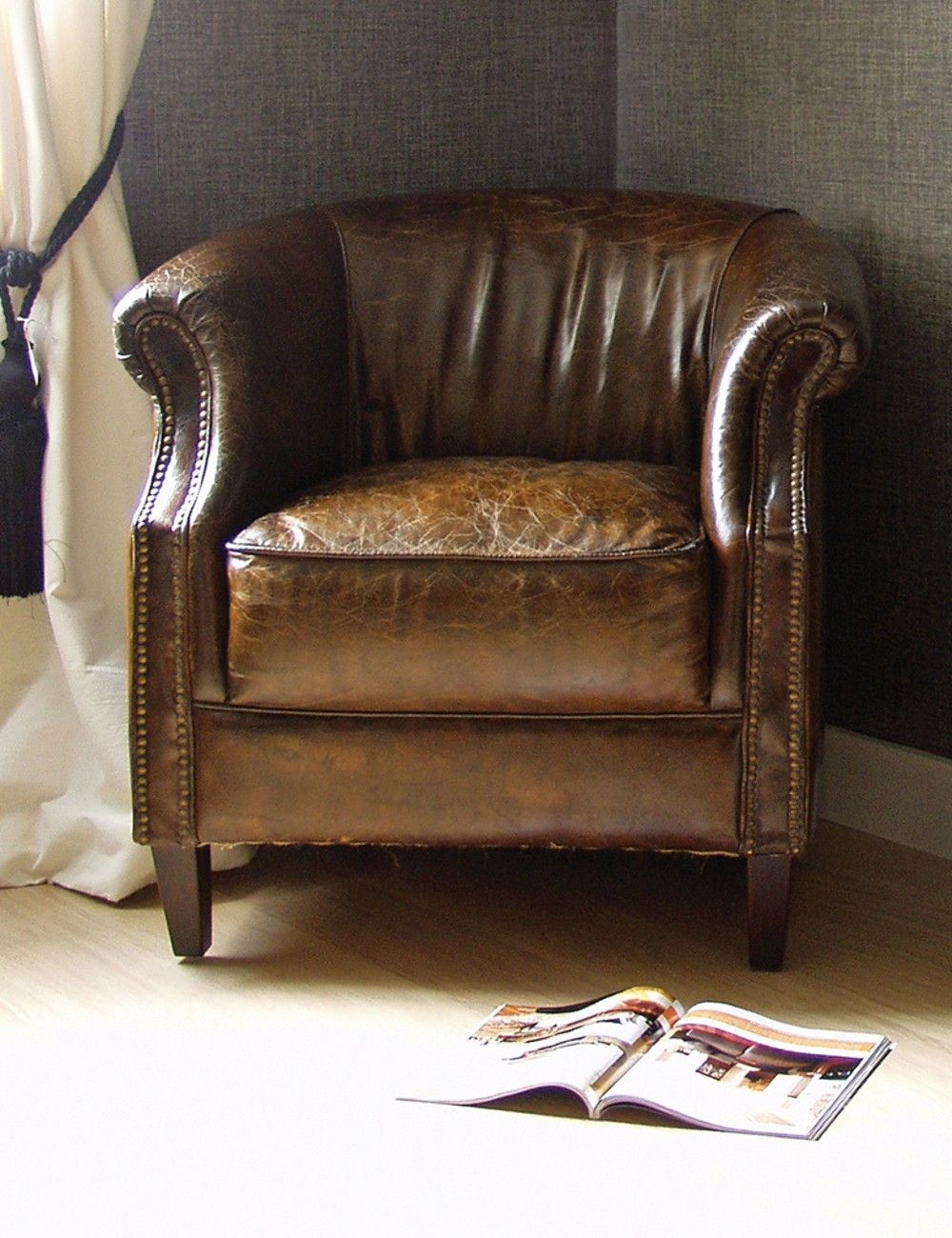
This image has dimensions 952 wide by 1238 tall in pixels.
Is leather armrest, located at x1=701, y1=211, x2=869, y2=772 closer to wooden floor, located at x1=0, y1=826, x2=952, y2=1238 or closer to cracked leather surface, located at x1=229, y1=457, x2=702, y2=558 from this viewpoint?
cracked leather surface, located at x1=229, y1=457, x2=702, y2=558

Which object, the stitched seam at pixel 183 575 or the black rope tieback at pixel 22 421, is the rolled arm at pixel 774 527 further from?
the black rope tieback at pixel 22 421

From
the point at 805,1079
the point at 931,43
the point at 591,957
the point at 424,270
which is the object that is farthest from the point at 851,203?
the point at 805,1079

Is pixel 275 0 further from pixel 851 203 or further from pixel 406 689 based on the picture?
pixel 406 689

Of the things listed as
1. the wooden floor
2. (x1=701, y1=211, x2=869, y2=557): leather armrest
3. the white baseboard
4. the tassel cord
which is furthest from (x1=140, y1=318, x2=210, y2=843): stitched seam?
the white baseboard

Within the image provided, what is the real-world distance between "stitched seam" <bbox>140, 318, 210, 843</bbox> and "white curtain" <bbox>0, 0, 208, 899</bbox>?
0.97ft

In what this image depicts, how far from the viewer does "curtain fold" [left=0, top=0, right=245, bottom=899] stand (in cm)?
216

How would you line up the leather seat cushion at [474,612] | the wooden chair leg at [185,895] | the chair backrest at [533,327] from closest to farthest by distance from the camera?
1. the leather seat cushion at [474,612]
2. the wooden chair leg at [185,895]
3. the chair backrest at [533,327]

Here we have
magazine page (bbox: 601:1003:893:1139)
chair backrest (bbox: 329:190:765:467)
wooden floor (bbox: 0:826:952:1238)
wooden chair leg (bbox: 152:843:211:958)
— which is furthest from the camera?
chair backrest (bbox: 329:190:765:467)

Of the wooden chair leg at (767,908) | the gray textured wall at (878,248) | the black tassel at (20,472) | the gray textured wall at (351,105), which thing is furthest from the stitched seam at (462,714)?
the gray textured wall at (351,105)

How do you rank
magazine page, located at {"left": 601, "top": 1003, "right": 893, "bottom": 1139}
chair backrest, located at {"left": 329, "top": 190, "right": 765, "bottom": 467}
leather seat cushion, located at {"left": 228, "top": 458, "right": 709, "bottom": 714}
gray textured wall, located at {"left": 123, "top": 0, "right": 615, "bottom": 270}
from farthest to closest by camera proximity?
gray textured wall, located at {"left": 123, "top": 0, "right": 615, "bottom": 270} < chair backrest, located at {"left": 329, "top": 190, "right": 765, "bottom": 467} < leather seat cushion, located at {"left": 228, "top": 458, "right": 709, "bottom": 714} < magazine page, located at {"left": 601, "top": 1003, "right": 893, "bottom": 1139}

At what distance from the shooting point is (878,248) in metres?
2.32

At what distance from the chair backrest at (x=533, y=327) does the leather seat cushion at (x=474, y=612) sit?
46 centimetres

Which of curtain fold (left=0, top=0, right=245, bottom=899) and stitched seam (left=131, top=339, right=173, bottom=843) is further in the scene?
curtain fold (left=0, top=0, right=245, bottom=899)

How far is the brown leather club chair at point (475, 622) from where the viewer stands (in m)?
1.80
